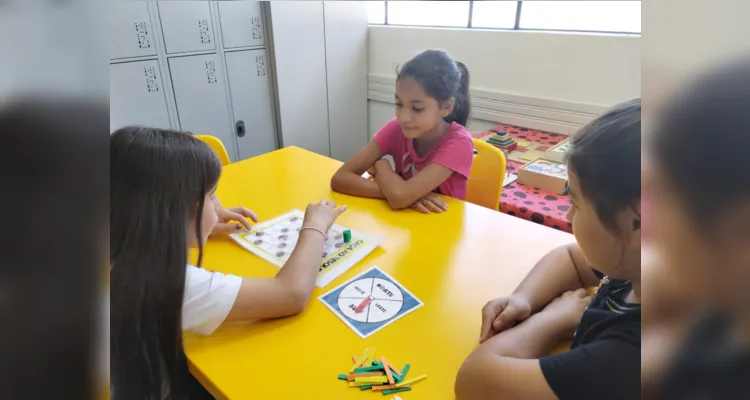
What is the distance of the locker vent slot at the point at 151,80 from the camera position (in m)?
2.28

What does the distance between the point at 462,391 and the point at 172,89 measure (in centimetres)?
236

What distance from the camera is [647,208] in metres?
0.14

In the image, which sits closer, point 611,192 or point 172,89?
point 611,192

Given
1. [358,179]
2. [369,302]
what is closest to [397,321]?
[369,302]

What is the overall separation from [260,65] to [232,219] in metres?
1.89

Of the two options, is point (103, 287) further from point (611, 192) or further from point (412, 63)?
point (412, 63)

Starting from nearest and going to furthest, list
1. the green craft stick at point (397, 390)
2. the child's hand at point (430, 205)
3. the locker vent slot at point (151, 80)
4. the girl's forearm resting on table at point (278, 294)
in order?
the green craft stick at point (397, 390)
the girl's forearm resting on table at point (278, 294)
the child's hand at point (430, 205)
the locker vent slot at point (151, 80)

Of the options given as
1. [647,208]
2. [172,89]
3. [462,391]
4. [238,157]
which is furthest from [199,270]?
[238,157]

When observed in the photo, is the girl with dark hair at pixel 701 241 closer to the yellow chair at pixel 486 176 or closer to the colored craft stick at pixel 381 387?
the colored craft stick at pixel 381 387

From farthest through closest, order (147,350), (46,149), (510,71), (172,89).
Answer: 1. (510,71)
2. (172,89)
3. (147,350)
4. (46,149)

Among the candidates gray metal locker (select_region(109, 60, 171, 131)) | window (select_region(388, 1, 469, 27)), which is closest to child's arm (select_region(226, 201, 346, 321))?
gray metal locker (select_region(109, 60, 171, 131))

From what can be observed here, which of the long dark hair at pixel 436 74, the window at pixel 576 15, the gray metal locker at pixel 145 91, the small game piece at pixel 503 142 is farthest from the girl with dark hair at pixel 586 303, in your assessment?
the gray metal locker at pixel 145 91

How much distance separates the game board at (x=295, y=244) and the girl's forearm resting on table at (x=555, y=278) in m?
0.38

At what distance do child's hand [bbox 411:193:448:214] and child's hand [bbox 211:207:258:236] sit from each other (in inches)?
18.4
